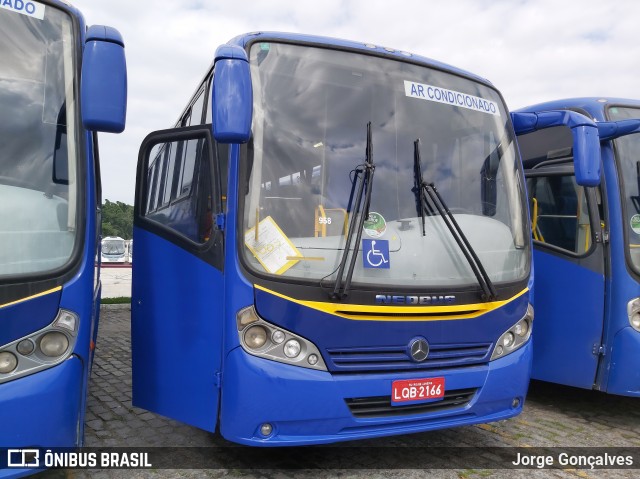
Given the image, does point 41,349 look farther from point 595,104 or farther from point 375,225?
point 595,104

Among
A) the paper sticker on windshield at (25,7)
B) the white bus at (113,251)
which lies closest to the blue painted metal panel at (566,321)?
the paper sticker on windshield at (25,7)

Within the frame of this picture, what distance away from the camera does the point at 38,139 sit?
11.3 ft

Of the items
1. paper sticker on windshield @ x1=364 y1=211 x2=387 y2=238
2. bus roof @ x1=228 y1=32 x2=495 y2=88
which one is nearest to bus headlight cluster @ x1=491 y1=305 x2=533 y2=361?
paper sticker on windshield @ x1=364 y1=211 x2=387 y2=238

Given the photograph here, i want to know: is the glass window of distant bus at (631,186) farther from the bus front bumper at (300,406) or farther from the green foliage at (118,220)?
the green foliage at (118,220)

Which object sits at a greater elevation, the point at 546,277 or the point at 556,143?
the point at 556,143

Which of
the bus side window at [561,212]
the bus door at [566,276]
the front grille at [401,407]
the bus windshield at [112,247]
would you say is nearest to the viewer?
the front grille at [401,407]

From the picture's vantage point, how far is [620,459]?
448 cm

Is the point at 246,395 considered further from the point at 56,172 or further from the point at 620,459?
the point at 620,459

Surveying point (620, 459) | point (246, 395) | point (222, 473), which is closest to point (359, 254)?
point (246, 395)

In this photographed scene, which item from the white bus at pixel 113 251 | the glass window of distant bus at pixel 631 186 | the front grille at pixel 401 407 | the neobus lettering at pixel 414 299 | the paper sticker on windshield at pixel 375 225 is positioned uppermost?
the glass window of distant bus at pixel 631 186

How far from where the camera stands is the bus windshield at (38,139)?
10.8ft

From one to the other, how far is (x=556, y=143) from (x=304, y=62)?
3160 millimetres

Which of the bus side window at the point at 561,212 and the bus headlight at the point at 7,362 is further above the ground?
the bus side window at the point at 561,212

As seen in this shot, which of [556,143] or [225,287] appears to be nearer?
[225,287]
